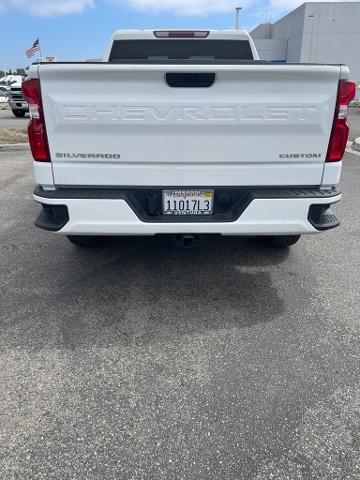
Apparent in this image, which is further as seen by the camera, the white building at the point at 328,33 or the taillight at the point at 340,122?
the white building at the point at 328,33

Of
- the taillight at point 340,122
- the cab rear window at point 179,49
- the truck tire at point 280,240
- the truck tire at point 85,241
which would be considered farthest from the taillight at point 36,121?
the cab rear window at point 179,49

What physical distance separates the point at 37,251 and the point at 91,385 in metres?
2.27

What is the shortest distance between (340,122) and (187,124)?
1.06m

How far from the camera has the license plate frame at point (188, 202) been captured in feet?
9.22

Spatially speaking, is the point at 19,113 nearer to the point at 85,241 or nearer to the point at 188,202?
the point at 85,241

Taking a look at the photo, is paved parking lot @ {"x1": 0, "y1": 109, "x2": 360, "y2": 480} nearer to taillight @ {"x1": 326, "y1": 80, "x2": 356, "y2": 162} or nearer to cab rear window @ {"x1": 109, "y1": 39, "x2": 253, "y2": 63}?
taillight @ {"x1": 326, "y1": 80, "x2": 356, "y2": 162}

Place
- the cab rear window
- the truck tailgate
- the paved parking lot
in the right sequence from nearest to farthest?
the paved parking lot
the truck tailgate
the cab rear window

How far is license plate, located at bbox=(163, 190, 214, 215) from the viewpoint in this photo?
281cm

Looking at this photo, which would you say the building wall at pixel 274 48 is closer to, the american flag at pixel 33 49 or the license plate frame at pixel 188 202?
the american flag at pixel 33 49

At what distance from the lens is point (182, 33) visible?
454 cm

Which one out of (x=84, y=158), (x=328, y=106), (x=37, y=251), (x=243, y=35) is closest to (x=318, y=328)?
(x=328, y=106)

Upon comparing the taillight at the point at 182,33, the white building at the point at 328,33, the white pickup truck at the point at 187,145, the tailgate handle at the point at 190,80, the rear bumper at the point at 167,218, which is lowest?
the white building at the point at 328,33

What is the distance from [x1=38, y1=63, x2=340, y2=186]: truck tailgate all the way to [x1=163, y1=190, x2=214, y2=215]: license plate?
0.07m

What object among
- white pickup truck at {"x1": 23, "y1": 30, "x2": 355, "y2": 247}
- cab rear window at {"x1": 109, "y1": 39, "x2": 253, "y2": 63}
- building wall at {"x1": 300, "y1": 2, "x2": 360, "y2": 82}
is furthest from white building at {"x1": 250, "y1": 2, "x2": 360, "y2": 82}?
white pickup truck at {"x1": 23, "y1": 30, "x2": 355, "y2": 247}
